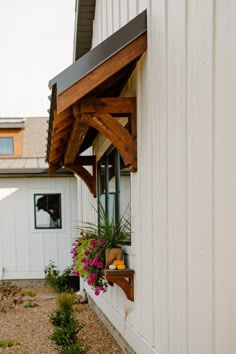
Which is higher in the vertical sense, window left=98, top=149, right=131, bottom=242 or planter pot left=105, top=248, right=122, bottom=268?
window left=98, top=149, right=131, bottom=242

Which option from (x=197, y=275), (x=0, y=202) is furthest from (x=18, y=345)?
(x=0, y=202)

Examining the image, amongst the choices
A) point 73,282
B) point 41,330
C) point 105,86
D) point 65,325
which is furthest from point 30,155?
point 105,86

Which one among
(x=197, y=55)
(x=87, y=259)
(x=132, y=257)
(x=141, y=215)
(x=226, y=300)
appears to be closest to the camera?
(x=226, y=300)

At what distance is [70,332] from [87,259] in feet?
3.98

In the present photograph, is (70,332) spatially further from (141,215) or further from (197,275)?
(197,275)

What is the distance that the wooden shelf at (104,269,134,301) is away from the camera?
3.54 m

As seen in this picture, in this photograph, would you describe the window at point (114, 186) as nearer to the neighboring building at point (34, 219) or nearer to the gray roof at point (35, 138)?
the neighboring building at point (34, 219)

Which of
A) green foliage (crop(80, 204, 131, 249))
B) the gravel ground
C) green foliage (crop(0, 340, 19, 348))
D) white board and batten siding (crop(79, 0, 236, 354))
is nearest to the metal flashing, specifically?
white board and batten siding (crop(79, 0, 236, 354))

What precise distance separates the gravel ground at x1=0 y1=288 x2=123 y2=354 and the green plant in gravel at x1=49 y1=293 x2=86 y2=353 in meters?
0.12

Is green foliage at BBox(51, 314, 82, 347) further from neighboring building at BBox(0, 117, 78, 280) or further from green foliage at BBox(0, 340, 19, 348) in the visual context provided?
neighboring building at BBox(0, 117, 78, 280)

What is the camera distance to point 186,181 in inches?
90.7

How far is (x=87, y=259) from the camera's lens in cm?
422

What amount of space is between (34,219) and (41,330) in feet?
13.5

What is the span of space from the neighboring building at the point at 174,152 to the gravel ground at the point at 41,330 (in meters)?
0.65
